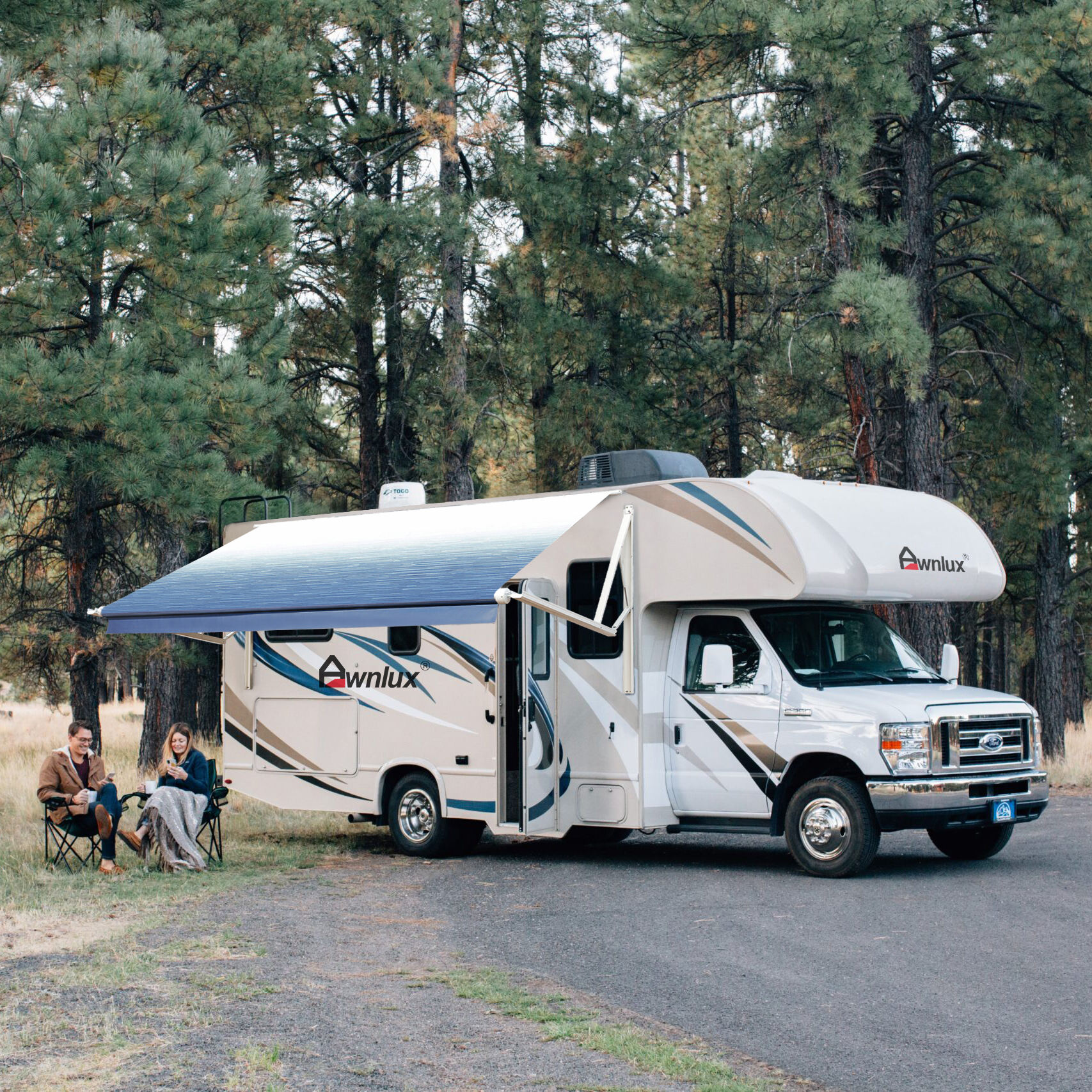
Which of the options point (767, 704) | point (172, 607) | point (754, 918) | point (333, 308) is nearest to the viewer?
point (754, 918)

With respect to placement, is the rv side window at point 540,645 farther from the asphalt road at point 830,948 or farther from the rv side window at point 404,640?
the asphalt road at point 830,948

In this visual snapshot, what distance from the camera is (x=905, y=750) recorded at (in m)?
11.0

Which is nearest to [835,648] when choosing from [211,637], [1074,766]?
[211,637]

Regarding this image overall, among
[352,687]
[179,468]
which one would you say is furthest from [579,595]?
[179,468]

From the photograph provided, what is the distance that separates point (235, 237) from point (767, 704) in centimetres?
795

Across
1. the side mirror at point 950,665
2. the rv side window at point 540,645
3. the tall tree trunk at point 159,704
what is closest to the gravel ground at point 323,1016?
the rv side window at point 540,645

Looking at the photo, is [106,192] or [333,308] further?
[333,308]

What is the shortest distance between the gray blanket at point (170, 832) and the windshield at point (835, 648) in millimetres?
4988

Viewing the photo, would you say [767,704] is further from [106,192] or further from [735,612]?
[106,192]

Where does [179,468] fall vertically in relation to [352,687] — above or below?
above

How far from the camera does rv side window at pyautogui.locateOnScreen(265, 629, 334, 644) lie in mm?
14141

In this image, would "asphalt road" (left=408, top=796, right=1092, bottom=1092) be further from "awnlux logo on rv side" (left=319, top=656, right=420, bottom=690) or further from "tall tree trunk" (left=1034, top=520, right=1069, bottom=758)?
"tall tree trunk" (left=1034, top=520, right=1069, bottom=758)

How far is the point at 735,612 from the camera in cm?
1205

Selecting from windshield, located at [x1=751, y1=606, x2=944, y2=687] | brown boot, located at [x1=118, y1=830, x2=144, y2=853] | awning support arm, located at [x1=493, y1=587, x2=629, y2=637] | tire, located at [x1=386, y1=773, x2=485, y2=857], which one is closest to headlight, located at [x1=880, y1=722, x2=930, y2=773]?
windshield, located at [x1=751, y1=606, x2=944, y2=687]
